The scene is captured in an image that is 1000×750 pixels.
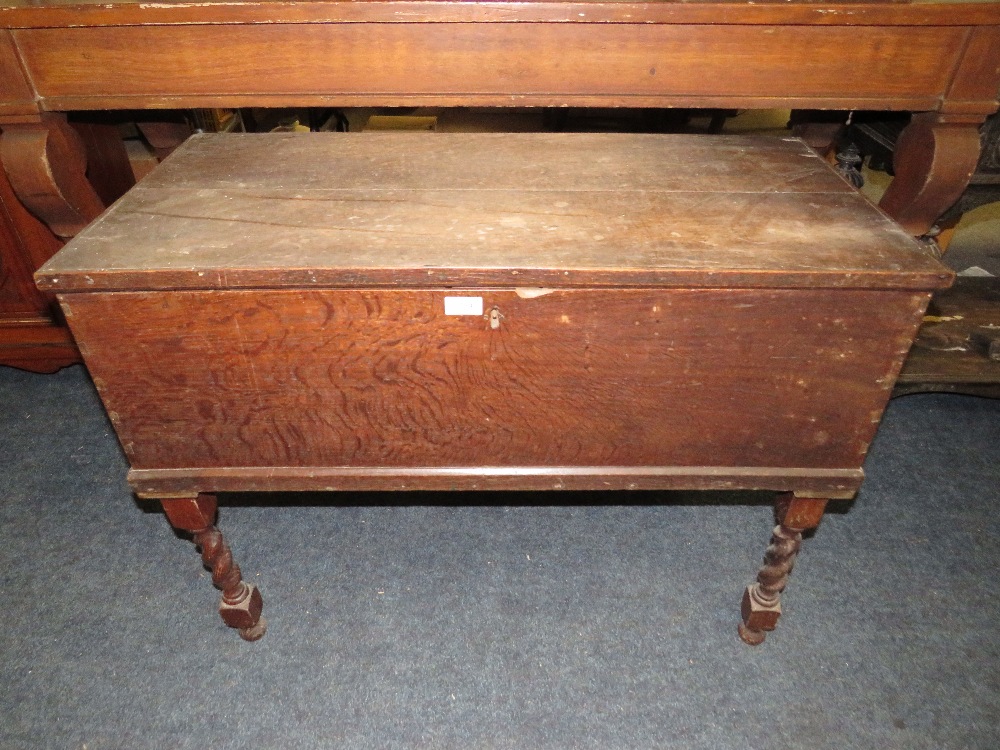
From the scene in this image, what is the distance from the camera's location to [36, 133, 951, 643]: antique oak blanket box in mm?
1032

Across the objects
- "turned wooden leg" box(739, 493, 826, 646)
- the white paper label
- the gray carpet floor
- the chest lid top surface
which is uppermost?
the chest lid top surface

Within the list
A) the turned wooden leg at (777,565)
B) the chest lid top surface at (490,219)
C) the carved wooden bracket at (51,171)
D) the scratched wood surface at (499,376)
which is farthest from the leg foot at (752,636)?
the carved wooden bracket at (51,171)

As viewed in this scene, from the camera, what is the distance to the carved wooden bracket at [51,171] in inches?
52.5

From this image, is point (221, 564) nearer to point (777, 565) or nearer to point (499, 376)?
point (499, 376)

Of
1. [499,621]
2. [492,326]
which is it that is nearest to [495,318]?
[492,326]

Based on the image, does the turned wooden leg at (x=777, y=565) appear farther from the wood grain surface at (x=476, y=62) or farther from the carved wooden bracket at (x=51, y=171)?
the carved wooden bracket at (x=51, y=171)

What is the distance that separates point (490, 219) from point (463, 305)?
0.59ft

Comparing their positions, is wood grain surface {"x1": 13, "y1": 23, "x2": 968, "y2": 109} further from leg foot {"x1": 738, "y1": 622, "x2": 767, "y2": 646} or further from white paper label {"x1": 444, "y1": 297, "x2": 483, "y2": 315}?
leg foot {"x1": 738, "y1": 622, "x2": 767, "y2": 646}

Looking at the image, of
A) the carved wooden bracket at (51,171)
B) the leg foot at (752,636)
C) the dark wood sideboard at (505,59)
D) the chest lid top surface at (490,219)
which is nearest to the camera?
the chest lid top surface at (490,219)

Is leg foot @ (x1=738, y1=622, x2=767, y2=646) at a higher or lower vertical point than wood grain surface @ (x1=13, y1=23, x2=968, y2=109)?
lower

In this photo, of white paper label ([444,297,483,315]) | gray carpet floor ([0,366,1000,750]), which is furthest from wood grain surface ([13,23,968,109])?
gray carpet floor ([0,366,1000,750])

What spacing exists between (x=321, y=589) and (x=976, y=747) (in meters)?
1.28

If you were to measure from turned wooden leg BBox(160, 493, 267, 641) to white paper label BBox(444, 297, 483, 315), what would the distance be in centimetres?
59

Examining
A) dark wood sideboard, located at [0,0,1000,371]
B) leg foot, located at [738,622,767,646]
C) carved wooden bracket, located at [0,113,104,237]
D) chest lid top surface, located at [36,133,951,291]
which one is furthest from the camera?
leg foot, located at [738,622,767,646]
